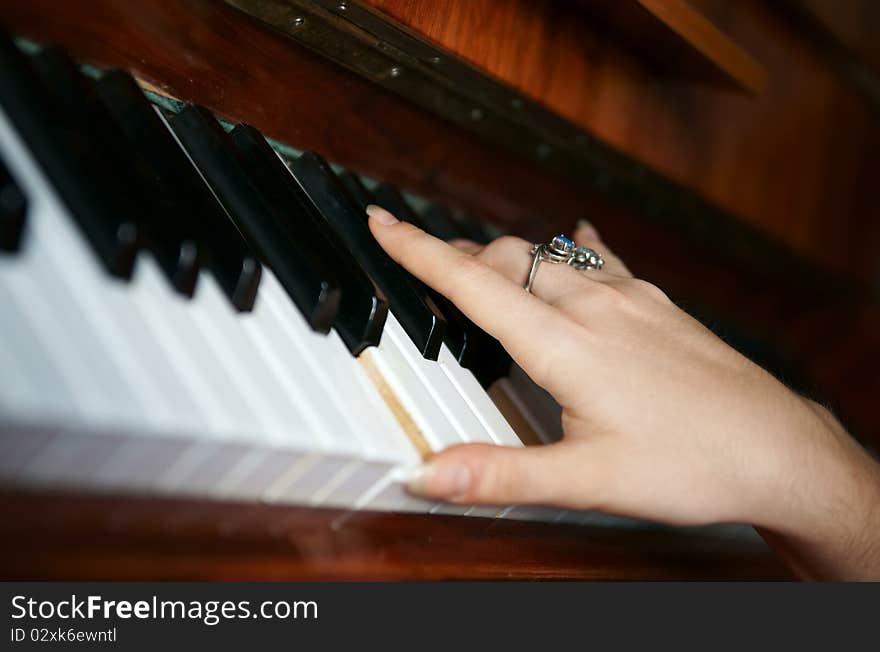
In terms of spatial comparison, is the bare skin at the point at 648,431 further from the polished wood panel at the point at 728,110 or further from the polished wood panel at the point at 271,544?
the polished wood panel at the point at 728,110

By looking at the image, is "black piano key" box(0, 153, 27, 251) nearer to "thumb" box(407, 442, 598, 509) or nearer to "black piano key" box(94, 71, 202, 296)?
"black piano key" box(94, 71, 202, 296)

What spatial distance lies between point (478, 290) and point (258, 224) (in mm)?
229

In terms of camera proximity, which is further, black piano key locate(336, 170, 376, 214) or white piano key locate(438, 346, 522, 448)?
black piano key locate(336, 170, 376, 214)

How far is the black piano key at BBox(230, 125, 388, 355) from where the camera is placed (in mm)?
763

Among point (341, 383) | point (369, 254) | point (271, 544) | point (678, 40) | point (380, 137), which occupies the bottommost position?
point (271, 544)

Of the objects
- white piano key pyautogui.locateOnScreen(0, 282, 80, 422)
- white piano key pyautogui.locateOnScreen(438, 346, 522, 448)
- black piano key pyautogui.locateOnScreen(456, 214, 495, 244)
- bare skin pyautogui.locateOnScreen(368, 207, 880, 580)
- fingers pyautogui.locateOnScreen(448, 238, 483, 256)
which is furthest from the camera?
black piano key pyautogui.locateOnScreen(456, 214, 495, 244)

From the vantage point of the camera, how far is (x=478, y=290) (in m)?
0.82

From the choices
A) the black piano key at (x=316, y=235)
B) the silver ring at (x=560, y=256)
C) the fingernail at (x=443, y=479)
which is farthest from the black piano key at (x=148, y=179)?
the silver ring at (x=560, y=256)

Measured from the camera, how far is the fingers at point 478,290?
0.79 meters

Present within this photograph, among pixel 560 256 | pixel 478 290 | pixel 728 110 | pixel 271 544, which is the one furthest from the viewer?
pixel 728 110

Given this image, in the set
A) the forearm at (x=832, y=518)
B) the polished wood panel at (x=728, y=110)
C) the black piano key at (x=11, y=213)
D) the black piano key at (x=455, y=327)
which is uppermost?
the polished wood panel at (x=728, y=110)

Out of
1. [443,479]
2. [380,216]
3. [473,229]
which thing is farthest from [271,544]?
[473,229]

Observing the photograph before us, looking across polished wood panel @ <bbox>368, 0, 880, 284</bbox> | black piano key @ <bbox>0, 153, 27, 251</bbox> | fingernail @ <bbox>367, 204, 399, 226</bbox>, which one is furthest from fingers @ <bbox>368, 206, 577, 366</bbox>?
black piano key @ <bbox>0, 153, 27, 251</bbox>

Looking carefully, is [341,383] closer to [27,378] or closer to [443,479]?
[443,479]
